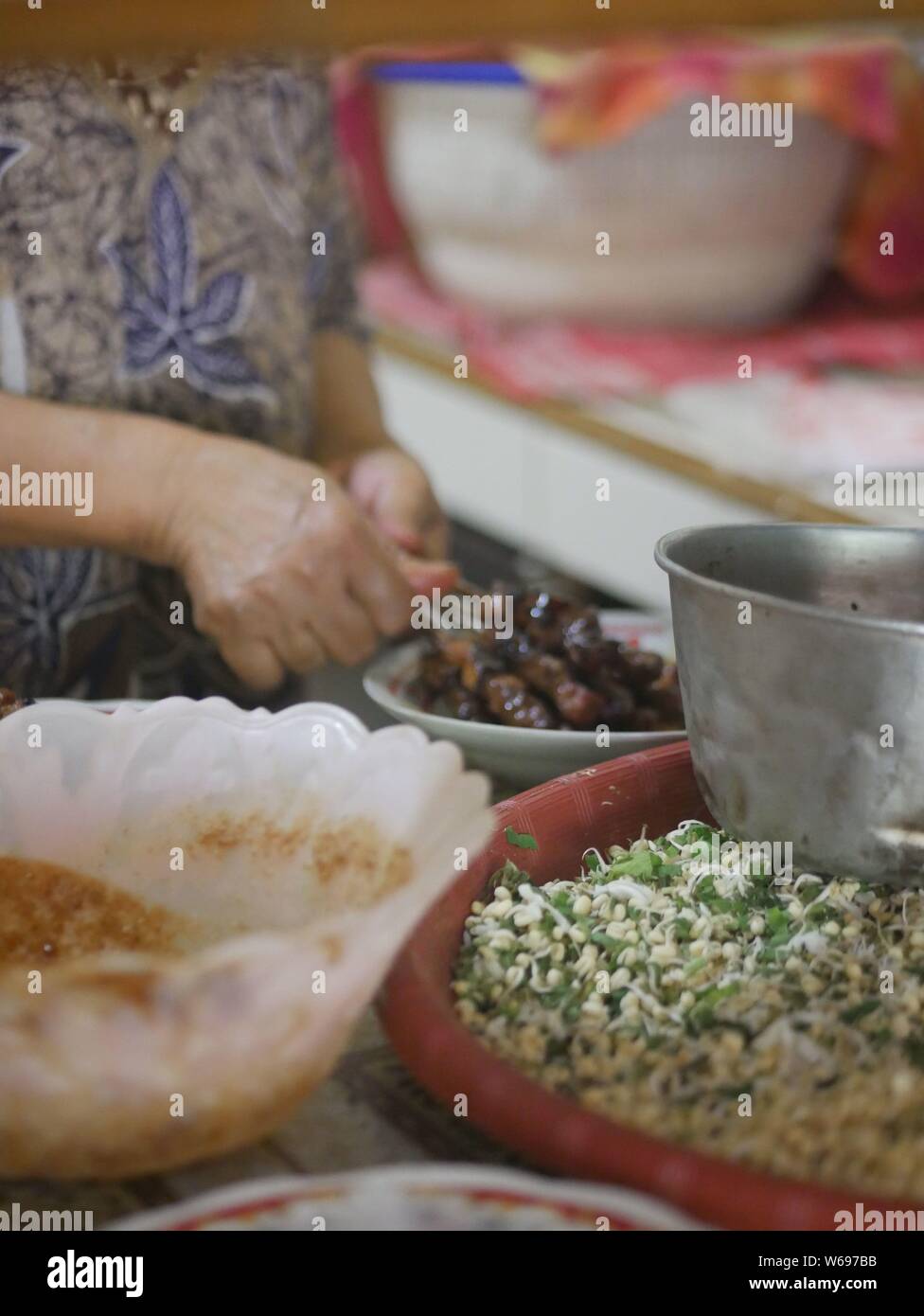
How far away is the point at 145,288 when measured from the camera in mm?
1533

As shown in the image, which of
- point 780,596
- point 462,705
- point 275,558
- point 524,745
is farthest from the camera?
point 275,558

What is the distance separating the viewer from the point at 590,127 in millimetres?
2305

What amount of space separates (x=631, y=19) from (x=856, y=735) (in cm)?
132

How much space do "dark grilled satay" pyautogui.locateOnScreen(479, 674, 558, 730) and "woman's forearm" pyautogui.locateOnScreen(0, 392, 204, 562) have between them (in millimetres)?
368

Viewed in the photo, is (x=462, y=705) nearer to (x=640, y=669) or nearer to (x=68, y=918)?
(x=640, y=669)

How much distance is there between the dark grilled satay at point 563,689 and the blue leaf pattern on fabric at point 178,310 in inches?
22.9

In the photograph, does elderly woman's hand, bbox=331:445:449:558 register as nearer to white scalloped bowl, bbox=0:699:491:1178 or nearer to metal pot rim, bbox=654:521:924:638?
metal pot rim, bbox=654:521:924:638

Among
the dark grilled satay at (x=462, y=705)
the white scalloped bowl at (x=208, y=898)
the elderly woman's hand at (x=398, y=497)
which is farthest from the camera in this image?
the elderly woman's hand at (x=398, y=497)

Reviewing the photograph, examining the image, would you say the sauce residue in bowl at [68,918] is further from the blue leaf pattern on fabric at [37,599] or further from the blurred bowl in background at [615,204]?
the blurred bowl in background at [615,204]

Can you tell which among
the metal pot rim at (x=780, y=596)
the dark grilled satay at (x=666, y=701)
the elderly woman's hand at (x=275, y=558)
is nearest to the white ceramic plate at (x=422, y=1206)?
the metal pot rim at (x=780, y=596)

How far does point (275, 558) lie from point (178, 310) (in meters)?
0.39

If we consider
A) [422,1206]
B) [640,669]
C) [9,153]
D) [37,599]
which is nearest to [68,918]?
[422,1206]

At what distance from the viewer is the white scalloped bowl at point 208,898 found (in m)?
0.62

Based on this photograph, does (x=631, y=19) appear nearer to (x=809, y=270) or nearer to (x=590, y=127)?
(x=590, y=127)
